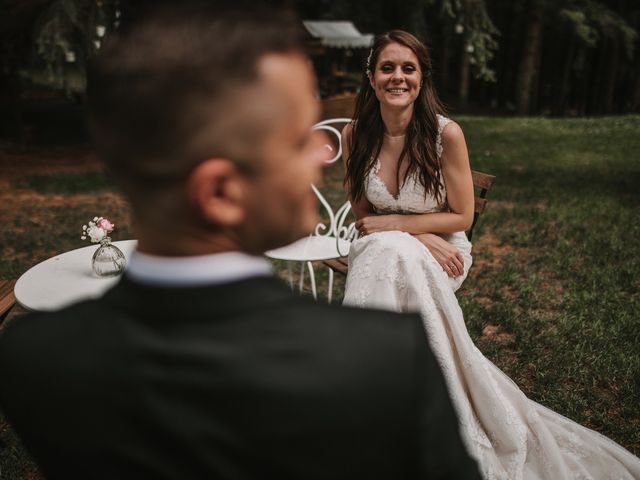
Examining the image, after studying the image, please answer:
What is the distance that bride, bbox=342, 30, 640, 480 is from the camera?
2621 millimetres

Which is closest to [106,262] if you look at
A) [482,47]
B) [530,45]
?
[482,47]

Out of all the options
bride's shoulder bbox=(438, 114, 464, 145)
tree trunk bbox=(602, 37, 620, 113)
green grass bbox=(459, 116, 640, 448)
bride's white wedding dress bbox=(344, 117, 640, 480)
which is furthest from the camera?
tree trunk bbox=(602, 37, 620, 113)

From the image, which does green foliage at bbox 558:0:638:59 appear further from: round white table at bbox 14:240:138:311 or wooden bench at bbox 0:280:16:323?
wooden bench at bbox 0:280:16:323

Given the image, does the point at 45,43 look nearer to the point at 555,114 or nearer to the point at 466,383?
the point at 466,383

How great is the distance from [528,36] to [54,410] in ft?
68.4

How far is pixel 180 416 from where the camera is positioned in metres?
0.73

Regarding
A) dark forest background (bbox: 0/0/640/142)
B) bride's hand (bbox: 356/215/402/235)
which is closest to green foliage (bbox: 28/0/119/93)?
dark forest background (bbox: 0/0/640/142)

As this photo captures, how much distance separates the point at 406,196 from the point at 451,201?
258 mm

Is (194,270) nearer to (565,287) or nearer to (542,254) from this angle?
(565,287)

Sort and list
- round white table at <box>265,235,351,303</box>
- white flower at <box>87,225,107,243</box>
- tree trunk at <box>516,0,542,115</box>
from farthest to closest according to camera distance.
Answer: tree trunk at <box>516,0,542,115</box> < round white table at <box>265,235,351,303</box> < white flower at <box>87,225,107,243</box>

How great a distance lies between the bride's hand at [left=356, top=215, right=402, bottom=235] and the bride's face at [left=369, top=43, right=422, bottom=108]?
2.13 feet

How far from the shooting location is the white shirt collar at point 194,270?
0.74 metres

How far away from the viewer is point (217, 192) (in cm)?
74

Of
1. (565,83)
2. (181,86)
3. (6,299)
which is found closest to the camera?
(181,86)
